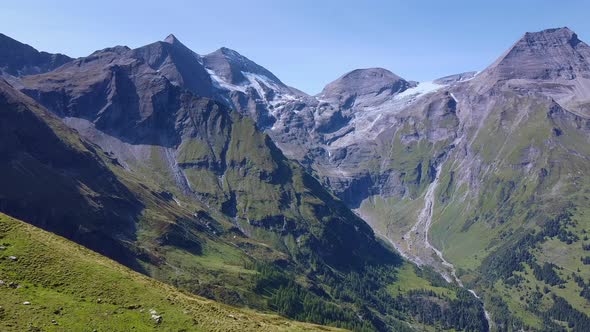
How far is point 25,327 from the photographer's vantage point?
183 feet

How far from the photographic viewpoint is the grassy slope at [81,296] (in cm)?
5950

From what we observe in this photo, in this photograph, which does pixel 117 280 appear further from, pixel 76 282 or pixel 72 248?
pixel 72 248

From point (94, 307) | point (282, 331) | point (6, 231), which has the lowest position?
point (282, 331)

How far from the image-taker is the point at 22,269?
6550cm

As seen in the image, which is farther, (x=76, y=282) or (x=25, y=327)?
(x=76, y=282)

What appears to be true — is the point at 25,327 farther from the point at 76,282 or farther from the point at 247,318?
the point at 247,318

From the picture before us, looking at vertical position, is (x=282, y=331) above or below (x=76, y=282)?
below

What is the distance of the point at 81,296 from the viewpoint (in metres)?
64.9

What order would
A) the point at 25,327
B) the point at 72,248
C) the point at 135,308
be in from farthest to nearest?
1. the point at 72,248
2. the point at 135,308
3. the point at 25,327

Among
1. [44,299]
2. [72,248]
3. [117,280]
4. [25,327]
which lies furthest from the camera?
[72,248]

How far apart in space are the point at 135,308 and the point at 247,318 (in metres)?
17.8

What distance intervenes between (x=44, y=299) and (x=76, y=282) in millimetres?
5834

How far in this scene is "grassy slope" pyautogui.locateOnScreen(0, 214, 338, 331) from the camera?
59500 mm

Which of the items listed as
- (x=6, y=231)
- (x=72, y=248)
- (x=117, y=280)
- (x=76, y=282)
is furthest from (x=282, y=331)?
(x=6, y=231)
